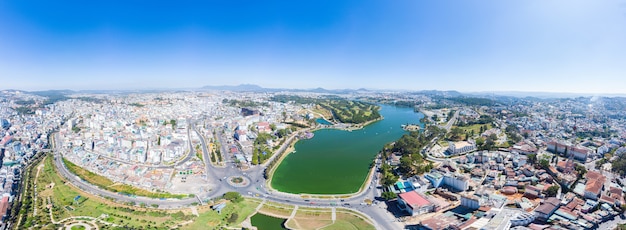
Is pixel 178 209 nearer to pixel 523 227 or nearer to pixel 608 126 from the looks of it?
pixel 523 227

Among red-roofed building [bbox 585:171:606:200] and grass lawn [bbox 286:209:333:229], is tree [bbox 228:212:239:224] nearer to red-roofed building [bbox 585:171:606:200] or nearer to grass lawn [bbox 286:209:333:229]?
grass lawn [bbox 286:209:333:229]

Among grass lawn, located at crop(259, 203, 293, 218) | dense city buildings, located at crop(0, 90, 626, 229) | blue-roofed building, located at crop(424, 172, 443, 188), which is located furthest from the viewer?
blue-roofed building, located at crop(424, 172, 443, 188)

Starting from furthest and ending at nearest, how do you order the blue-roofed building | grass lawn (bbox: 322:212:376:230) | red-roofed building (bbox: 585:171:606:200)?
the blue-roofed building
red-roofed building (bbox: 585:171:606:200)
grass lawn (bbox: 322:212:376:230)

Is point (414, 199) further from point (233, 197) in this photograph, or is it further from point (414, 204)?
point (233, 197)

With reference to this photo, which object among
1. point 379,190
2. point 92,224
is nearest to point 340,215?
point 379,190

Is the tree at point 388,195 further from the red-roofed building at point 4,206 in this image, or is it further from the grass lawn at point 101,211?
the red-roofed building at point 4,206

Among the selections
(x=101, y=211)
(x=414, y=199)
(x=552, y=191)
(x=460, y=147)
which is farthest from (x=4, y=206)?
(x=460, y=147)

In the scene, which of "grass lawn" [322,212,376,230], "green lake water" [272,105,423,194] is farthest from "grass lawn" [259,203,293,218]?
"grass lawn" [322,212,376,230]
